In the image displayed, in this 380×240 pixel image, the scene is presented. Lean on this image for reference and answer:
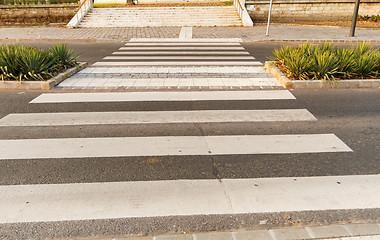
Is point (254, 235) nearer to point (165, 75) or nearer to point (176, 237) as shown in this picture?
point (176, 237)

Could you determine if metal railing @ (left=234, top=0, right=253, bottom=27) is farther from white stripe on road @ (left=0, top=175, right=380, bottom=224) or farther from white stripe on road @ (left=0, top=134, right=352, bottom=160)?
white stripe on road @ (left=0, top=175, right=380, bottom=224)

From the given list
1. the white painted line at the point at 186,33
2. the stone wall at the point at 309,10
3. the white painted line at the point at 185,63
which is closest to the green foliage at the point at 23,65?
the white painted line at the point at 185,63

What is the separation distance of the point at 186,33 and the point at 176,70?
8905 millimetres

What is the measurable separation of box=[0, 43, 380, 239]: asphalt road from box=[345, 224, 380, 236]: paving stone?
111mm

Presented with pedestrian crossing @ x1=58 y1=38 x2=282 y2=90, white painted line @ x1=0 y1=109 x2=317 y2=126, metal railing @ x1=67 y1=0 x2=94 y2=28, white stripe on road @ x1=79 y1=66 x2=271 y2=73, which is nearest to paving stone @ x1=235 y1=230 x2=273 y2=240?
white painted line @ x1=0 y1=109 x2=317 y2=126

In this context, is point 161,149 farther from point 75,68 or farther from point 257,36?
point 257,36

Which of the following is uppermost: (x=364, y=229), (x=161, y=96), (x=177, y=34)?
(x=177, y=34)

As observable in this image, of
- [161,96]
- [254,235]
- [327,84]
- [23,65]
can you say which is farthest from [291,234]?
[23,65]

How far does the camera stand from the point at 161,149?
15.3ft

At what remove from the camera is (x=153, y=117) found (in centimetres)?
594

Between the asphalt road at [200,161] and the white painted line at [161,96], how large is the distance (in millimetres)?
269

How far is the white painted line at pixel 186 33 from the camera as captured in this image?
54.0 feet

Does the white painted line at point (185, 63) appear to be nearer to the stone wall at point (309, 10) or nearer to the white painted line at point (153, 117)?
the white painted line at point (153, 117)

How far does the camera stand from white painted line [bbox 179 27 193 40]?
16.5 metres
